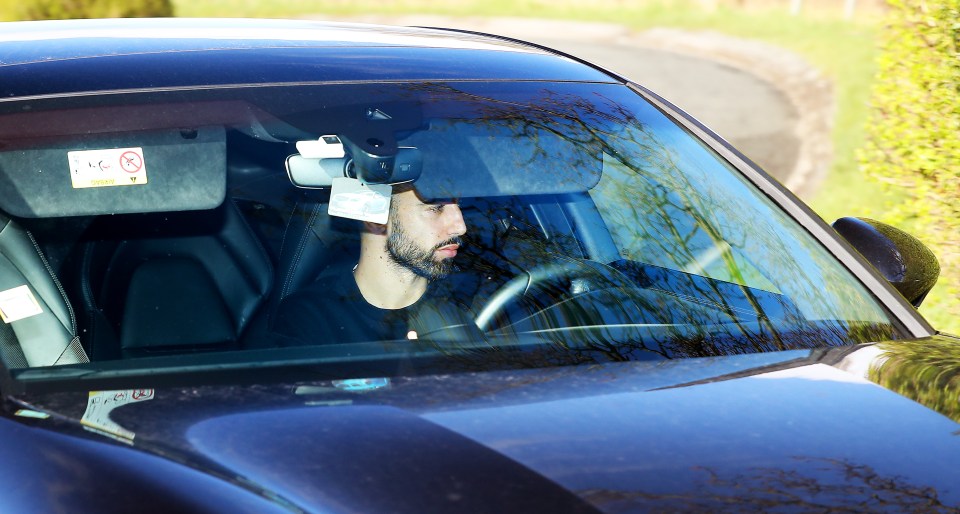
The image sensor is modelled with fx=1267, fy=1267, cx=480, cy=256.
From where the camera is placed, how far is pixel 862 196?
30.1ft

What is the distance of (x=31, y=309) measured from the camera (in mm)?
2611

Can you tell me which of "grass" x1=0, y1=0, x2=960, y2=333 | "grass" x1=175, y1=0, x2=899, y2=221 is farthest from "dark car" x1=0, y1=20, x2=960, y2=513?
"grass" x1=175, y1=0, x2=899, y2=221

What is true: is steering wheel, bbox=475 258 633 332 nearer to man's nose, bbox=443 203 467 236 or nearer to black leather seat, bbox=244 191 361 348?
man's nose, bbox=443 203 467 236

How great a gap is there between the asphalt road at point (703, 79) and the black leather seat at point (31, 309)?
Answer: 595cm

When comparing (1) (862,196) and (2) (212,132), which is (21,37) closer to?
(2) (212,132)

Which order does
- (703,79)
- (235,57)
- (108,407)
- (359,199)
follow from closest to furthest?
1. (108,407)
2. (235,57)
3. (359,199)
4. (703,79)

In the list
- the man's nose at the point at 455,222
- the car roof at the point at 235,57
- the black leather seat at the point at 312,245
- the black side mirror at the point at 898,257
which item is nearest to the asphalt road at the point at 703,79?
the car roof at the point at 235,57

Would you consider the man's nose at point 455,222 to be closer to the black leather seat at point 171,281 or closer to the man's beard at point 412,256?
the man's beard at point 412,256

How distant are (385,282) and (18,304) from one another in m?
0.80

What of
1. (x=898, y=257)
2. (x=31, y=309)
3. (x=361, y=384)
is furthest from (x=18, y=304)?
(x=898, y=257)

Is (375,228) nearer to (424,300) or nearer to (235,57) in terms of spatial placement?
(424,300)

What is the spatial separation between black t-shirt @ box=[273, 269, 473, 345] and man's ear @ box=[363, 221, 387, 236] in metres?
0.12

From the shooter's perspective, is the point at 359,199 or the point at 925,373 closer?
the point at 925,373

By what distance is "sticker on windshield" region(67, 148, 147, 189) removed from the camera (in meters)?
2.55
